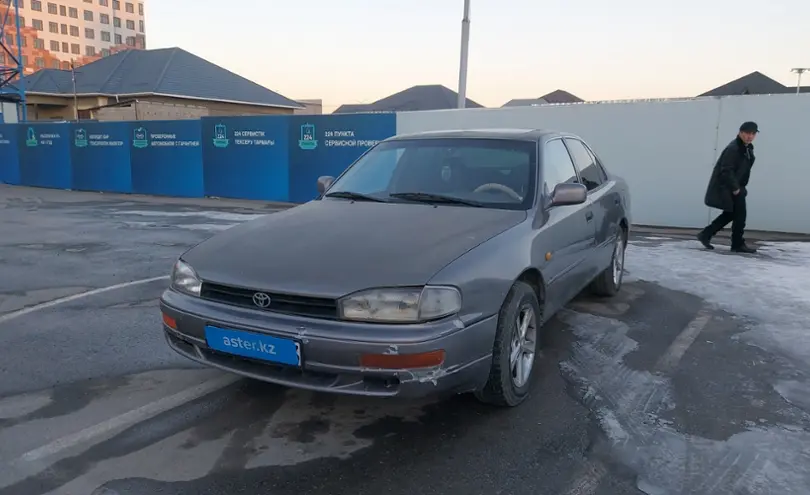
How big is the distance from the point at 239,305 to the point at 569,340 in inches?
104

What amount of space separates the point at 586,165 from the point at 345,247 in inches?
112

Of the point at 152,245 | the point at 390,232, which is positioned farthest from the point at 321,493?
the point at 152,245

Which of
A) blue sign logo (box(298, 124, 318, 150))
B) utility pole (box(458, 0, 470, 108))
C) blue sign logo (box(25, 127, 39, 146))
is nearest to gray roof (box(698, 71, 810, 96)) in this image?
utility pole (box(458, 0, 470, 108))

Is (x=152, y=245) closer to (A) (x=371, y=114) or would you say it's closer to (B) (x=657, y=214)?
(A) (x=371, y=114)

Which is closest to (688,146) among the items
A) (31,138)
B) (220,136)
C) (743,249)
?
(743,249)

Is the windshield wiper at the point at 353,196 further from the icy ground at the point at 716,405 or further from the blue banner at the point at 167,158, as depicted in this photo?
the blue banner at the point at 167,158

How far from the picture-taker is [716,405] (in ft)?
11.6

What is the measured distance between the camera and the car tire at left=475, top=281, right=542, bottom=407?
3207mm

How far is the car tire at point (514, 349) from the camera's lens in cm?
321

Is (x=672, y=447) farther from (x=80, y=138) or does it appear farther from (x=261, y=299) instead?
(x=80, y=138)

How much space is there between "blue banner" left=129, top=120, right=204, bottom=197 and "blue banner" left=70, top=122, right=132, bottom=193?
437mm

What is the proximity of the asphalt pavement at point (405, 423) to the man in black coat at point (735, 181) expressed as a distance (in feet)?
10.9

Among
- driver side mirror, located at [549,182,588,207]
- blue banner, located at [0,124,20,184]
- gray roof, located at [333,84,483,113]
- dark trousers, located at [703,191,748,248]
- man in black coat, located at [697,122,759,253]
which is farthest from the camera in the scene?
blue banner, located at [0,124,20,184]

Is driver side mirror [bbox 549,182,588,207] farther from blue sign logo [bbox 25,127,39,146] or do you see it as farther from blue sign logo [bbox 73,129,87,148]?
blue sign logo [bbox 25,127,39,146]
